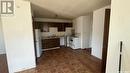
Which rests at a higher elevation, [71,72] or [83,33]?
[83,33]

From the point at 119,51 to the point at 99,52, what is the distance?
237cm

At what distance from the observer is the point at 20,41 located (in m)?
2.80

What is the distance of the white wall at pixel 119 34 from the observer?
4.78 ft

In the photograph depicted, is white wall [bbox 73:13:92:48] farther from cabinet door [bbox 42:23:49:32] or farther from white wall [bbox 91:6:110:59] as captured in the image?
cabinet door [bbox 42:23:49:32]

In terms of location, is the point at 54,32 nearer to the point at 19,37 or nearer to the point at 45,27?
the point at 45,27

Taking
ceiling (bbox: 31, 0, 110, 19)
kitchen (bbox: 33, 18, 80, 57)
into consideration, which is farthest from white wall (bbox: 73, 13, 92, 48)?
ceiling (bbox: 31, 0, 110, 19)

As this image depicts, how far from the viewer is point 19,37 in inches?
109

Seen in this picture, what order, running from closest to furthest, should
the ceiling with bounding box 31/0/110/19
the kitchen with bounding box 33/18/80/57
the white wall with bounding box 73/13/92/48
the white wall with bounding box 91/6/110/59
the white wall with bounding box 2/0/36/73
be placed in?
the white wall with bounding box 2/0/36/73 < the ceiling with bounding box 31/0/110/19 < the white wall with bounding box 91/6/110/59 < the white wall with bounding box 73/13/92/48 < the kitchen with bounding box 33/18/80/57

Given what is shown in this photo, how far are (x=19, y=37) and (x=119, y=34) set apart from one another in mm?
2781

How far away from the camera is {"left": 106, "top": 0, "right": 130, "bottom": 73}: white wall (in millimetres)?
1458

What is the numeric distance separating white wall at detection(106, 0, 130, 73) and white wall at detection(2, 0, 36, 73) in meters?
2.46

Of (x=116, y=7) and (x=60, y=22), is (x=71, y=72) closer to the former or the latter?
(x=116, y=7)

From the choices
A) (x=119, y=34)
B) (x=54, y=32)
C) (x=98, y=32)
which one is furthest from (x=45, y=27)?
(x=119, y=34)

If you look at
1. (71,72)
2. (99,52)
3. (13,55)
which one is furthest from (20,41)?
(99,52)
